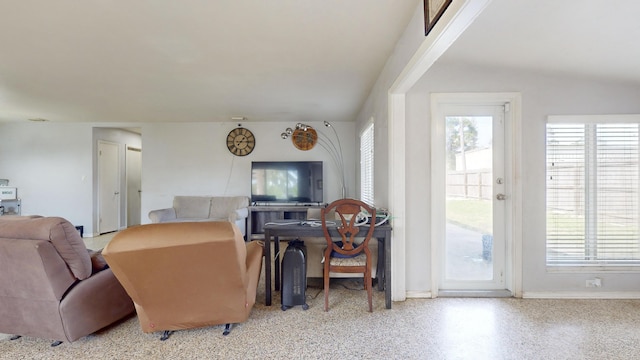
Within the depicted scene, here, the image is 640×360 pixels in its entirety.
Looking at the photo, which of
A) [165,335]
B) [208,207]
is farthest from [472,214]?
[208,207]

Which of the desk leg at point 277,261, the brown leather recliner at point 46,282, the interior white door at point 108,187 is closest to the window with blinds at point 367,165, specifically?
the desk leg at point 277,261

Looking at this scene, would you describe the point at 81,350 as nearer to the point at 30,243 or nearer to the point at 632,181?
the point at 30,243

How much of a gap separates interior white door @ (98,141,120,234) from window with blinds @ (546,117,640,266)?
732cm

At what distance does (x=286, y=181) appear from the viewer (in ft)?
18.7

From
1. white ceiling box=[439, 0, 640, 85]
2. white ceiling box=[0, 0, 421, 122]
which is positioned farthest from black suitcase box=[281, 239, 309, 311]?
white ceiling box=[439, 0, 640, 85]

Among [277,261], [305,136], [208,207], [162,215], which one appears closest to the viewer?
[277,261]

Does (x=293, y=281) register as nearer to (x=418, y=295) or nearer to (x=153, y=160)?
(x=418, y=295)

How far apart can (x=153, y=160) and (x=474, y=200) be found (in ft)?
18.5

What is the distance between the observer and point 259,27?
2252mm

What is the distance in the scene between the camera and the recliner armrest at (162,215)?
4.78 meters

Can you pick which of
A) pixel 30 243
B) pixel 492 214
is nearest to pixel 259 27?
pixel 30 243

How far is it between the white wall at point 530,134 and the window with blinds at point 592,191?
122 millimetres

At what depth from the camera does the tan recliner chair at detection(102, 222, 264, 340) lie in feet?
5.91

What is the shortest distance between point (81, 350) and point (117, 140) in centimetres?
574
